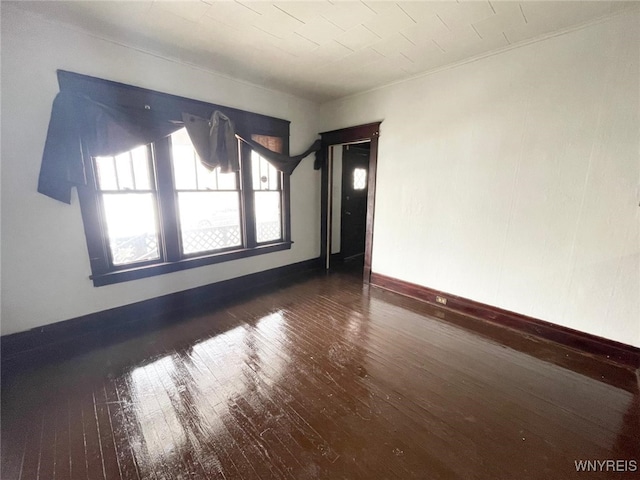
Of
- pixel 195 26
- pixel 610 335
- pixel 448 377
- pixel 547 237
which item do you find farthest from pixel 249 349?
pixel 610 335

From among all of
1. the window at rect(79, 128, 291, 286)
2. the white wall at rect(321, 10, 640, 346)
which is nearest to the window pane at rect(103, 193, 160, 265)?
the window at rect(79, 128, 291, 286)

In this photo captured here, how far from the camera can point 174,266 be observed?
306 centimetres

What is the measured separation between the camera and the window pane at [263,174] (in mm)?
3744

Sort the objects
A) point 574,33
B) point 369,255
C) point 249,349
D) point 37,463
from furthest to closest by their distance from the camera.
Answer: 1. point 369,255
2. point 249,349
3. point 574,33
4. point 37,463

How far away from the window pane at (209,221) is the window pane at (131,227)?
32 centimetres

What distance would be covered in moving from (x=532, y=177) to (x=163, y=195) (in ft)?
12.8

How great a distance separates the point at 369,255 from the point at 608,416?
8.98ft

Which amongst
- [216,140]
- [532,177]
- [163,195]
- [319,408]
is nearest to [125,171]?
[163,195]

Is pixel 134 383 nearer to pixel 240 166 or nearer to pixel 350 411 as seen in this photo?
pixel 350 411

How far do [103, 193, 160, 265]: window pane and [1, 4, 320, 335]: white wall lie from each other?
247 mm

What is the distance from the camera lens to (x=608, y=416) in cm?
172

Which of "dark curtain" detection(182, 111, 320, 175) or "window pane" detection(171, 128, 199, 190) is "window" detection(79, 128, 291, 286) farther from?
"dark curtain" detection(182, 111, 320, 175)

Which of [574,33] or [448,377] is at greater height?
[574,33]

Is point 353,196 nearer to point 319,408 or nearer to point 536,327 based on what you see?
point 536,327
